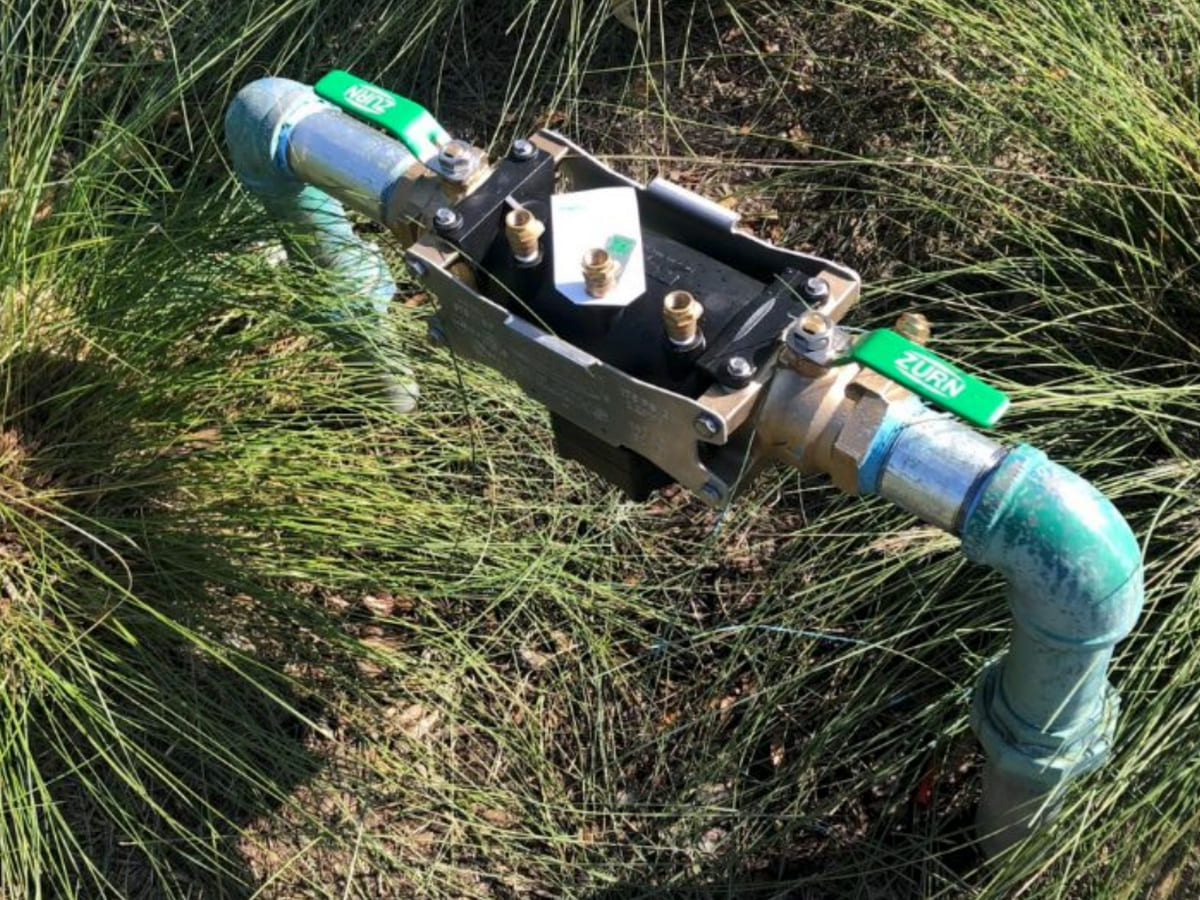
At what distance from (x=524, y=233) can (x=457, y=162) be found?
0.44 feet

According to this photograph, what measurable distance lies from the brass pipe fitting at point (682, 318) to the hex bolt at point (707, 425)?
114 millimetres

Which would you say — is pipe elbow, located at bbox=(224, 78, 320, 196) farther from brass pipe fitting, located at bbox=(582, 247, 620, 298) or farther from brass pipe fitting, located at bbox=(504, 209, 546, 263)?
brass pipe fitting, located at bbox=(582, 247, 620, 298)

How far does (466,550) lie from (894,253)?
38.5 inches

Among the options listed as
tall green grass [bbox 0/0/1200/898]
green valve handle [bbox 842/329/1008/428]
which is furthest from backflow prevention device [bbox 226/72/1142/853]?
tall green grass [bbox 0/0/1200/898]

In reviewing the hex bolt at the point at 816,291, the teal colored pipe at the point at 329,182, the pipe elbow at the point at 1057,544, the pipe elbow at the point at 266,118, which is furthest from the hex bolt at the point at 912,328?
the pipe elbow at the point at 266,118

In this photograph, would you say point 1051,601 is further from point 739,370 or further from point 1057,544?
point 739,370

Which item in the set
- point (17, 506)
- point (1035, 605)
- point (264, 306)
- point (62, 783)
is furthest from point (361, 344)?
point (1035, 605)

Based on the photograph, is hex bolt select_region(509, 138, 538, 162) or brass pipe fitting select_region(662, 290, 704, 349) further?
hex bolt select_region(509, 138, 538, 162)

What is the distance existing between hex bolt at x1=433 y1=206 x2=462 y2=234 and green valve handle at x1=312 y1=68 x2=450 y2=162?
14 cm

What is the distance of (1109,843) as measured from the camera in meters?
1.81

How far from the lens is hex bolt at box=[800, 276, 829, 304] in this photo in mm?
1474

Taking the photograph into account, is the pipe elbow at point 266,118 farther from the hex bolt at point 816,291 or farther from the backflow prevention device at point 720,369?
the hex bolt at point 816,291

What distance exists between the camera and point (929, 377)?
4.38 ft

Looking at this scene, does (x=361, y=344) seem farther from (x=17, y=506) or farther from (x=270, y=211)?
(x=17, y=506)
